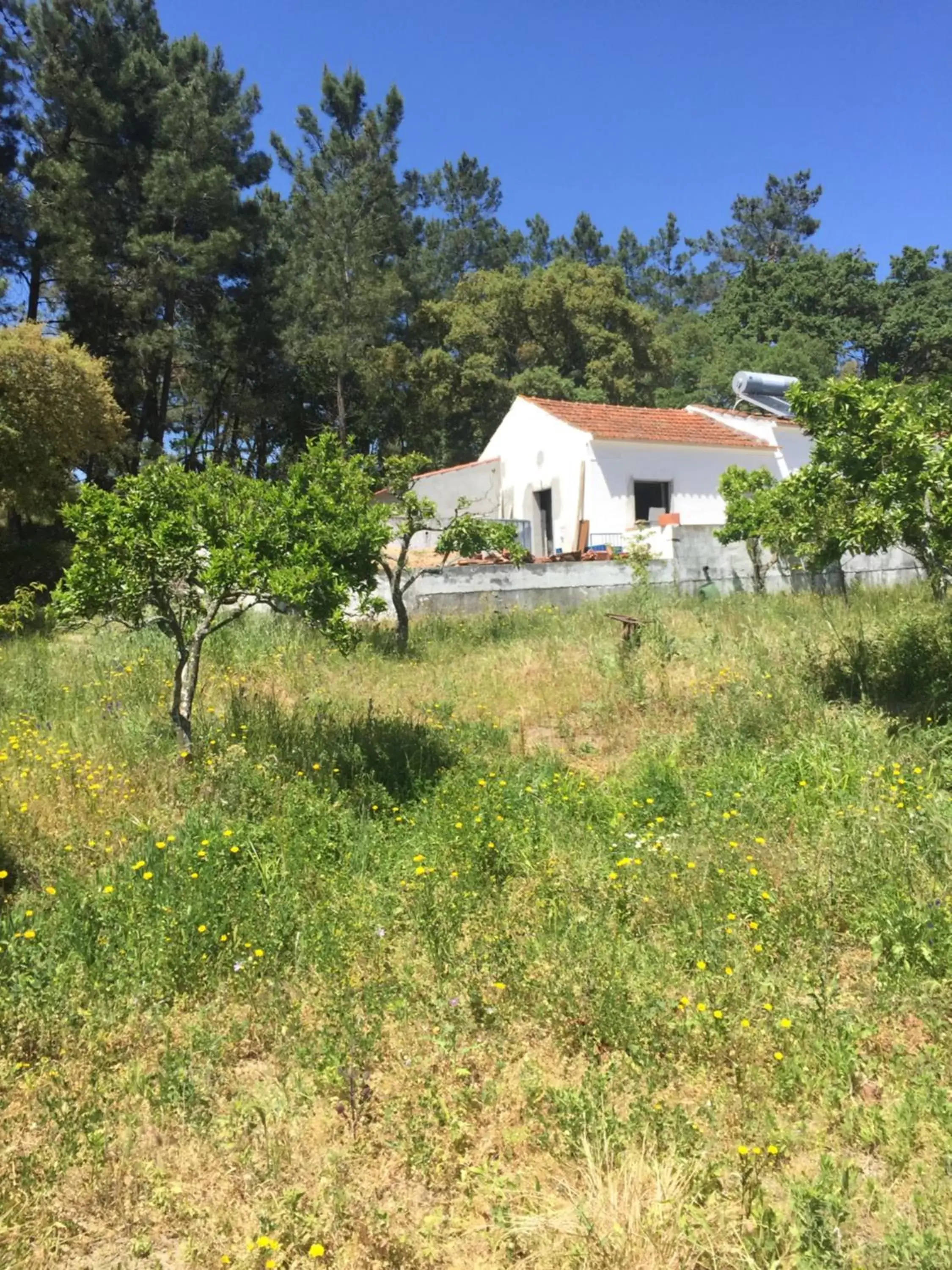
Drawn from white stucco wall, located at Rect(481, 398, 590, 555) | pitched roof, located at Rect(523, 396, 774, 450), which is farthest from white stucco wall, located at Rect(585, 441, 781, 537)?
white stucco wall, located at Rect(481, 398, 590, 555)

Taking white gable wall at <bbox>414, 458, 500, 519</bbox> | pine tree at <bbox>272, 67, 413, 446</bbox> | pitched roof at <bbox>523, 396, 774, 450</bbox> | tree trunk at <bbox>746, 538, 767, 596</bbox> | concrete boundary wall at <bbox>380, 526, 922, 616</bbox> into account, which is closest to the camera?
concrete boundary wall at <bbox>380, 526, 922, 616</bbox>

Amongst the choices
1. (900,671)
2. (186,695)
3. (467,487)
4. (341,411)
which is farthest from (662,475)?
(186,695)

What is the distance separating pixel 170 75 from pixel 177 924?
25.6 meters

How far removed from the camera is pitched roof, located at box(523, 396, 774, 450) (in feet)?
58.5

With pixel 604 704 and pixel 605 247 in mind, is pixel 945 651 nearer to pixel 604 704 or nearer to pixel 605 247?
pixel 604 704

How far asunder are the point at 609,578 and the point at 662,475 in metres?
5.72

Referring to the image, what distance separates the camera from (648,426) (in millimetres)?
18688

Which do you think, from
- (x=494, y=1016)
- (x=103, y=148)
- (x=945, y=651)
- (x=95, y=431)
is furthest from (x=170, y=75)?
(x=494, y=1016)

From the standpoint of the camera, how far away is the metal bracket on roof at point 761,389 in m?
22.4

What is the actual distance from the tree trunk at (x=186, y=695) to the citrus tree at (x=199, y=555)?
0.01m

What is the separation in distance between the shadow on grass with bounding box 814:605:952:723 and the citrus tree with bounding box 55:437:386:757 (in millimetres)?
4383

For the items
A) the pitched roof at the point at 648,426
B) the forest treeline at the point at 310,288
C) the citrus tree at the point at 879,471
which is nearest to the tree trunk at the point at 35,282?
the forest treeline at the point at 310,288

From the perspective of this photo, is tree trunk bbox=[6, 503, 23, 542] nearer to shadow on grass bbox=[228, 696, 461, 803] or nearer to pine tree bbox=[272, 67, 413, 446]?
pine tree bbox=[272, 67, 413, 446]

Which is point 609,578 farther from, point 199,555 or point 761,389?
point 761,389
